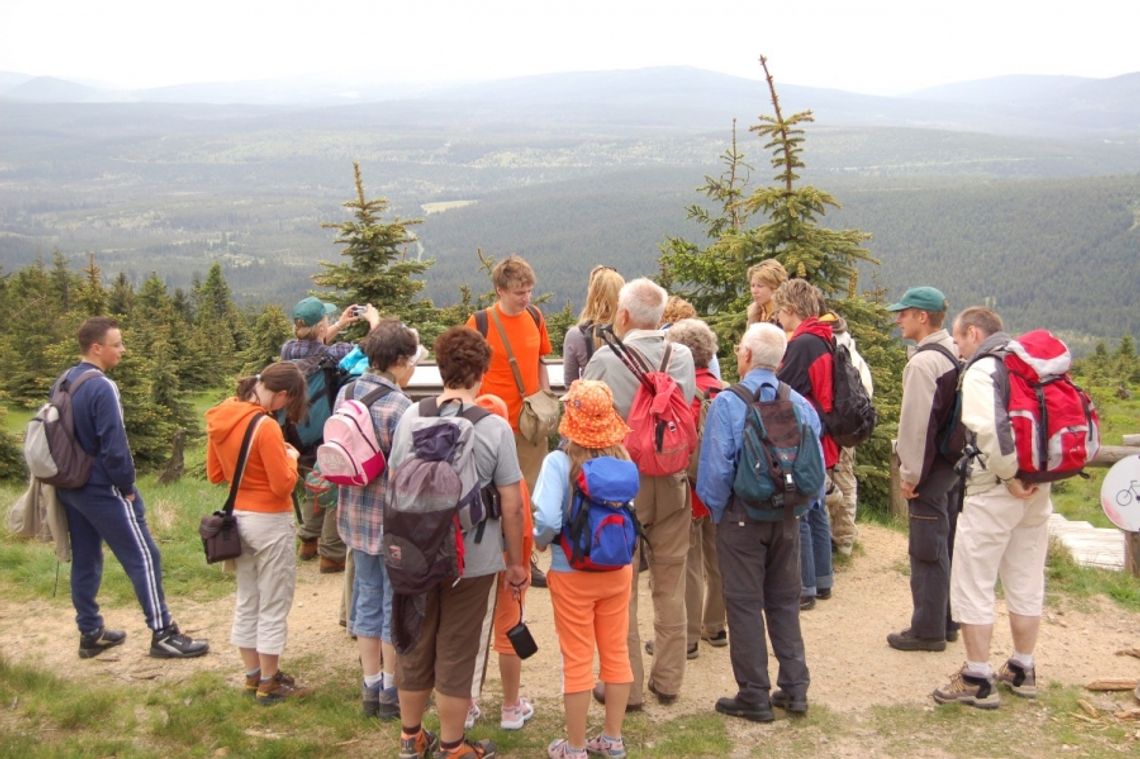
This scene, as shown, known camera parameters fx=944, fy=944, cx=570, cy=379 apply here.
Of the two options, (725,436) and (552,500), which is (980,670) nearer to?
(725,436)

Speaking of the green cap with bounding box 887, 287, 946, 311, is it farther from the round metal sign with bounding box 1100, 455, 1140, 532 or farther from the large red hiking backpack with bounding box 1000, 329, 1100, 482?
the round metal sign with bounding box 1100, 455, 1140, 532

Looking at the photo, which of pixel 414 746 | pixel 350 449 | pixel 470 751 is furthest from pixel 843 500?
pixel 350 449

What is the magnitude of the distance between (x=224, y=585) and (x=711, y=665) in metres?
3.28

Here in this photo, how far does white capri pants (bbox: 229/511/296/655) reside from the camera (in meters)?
4.59

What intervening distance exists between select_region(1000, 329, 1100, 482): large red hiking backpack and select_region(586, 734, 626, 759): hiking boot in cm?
224

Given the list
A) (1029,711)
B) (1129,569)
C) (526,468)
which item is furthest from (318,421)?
(1129,569)

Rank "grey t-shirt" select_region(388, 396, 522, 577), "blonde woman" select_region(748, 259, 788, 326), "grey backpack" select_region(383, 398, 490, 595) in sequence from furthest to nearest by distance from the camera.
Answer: "blonde woman" select_region(748, 259, 788, 326) < "grey t-shirt" select_region(388, 396, 522, 577) < "grey backpack" select_region(383, 398, 490, 595)

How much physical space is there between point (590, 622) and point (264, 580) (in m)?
1.70

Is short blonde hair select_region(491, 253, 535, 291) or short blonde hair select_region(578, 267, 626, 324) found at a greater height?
short blonde hair select_region(491, 253, 535, 291)

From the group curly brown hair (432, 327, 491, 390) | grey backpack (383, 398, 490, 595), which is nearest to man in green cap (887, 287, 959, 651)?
curly brown hair (432, 327, 491, 390)

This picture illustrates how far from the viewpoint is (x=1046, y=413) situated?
14.3 ft

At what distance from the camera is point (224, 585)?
6.27 m

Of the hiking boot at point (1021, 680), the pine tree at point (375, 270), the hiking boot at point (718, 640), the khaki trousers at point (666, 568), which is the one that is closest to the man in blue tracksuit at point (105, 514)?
the khaki trousers at point (666, 568)

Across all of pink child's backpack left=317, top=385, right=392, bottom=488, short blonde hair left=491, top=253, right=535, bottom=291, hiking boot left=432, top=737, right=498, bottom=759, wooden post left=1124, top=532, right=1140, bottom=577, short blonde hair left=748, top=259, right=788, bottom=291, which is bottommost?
wooden post left=1124, top=532, right=1140, bottom=577
